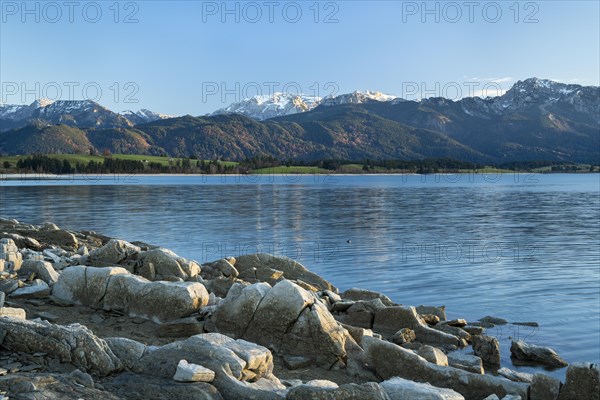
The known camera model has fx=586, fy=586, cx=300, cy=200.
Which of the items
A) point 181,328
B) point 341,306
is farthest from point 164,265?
point 341,306

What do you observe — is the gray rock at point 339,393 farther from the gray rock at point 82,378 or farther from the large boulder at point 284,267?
the large boulder at point 284,267

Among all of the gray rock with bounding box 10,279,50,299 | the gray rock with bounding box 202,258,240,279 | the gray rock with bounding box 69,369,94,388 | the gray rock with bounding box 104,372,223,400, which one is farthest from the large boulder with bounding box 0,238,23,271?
the gray rock with bounding box 104,372,223,400

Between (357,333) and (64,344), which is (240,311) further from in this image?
(64,344)

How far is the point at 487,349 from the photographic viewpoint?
18156mm

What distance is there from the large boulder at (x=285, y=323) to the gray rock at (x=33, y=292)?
19.8 ft

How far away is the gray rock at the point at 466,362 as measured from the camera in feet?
52.4

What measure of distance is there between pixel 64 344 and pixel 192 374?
2.82 meters

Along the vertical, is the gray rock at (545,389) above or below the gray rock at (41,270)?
below

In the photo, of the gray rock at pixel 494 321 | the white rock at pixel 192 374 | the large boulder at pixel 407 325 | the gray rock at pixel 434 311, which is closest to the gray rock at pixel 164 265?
the large boulder at pixel 407 325

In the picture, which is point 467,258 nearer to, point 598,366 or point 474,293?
point 474,293

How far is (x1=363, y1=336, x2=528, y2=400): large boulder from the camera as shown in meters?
13.6

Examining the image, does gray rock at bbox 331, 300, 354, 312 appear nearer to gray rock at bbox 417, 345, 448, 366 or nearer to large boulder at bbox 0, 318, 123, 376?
gray rock at bbox 417, 345, 448, 366

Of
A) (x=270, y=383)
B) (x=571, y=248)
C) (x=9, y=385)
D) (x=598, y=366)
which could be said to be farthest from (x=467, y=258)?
(x=9, y=385)

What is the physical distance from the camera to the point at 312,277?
26.9m
